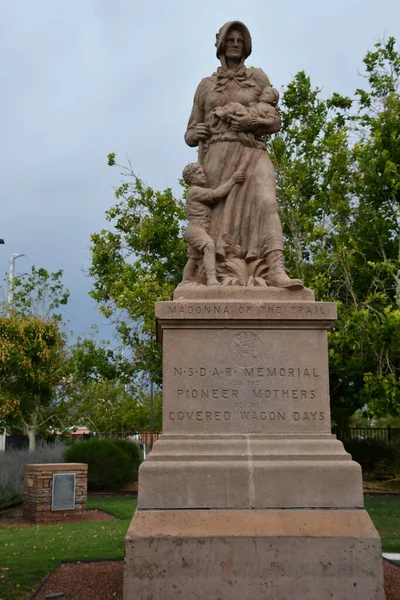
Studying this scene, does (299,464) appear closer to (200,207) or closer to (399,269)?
(200,207)

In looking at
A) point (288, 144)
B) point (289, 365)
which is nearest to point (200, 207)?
point (289, 365)

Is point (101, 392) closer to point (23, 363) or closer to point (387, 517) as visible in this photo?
point (23, 363)

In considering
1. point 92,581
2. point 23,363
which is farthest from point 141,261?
point 92,581

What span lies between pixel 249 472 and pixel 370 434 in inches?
872

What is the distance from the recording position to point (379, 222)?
19656mm

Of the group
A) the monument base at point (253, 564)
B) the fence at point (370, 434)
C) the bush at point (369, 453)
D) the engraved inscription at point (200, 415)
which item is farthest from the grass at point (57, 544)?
the fence at point (370, 434)

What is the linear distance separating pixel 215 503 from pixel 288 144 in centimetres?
1830

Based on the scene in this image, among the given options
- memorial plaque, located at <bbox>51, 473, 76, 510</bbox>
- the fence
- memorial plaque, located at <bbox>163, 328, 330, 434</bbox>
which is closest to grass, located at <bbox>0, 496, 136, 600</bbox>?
memorial plaque, located at <bbox>51, 473, 76, 510</bbox>

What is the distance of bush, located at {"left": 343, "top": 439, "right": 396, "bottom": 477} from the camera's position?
75.5 feet

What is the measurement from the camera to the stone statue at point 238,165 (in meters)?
7.11

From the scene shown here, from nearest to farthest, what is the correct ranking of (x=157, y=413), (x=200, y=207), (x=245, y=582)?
1. (x=245, y=582)
2. (x=200, y=207)
3. (x=157, y=413)

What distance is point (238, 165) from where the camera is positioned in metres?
7.46

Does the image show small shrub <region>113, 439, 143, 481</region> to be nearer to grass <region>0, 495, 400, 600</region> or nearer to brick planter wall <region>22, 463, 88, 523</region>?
grass <region>0, 495, 400, 600</region>

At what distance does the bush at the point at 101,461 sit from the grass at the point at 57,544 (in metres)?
4.37
